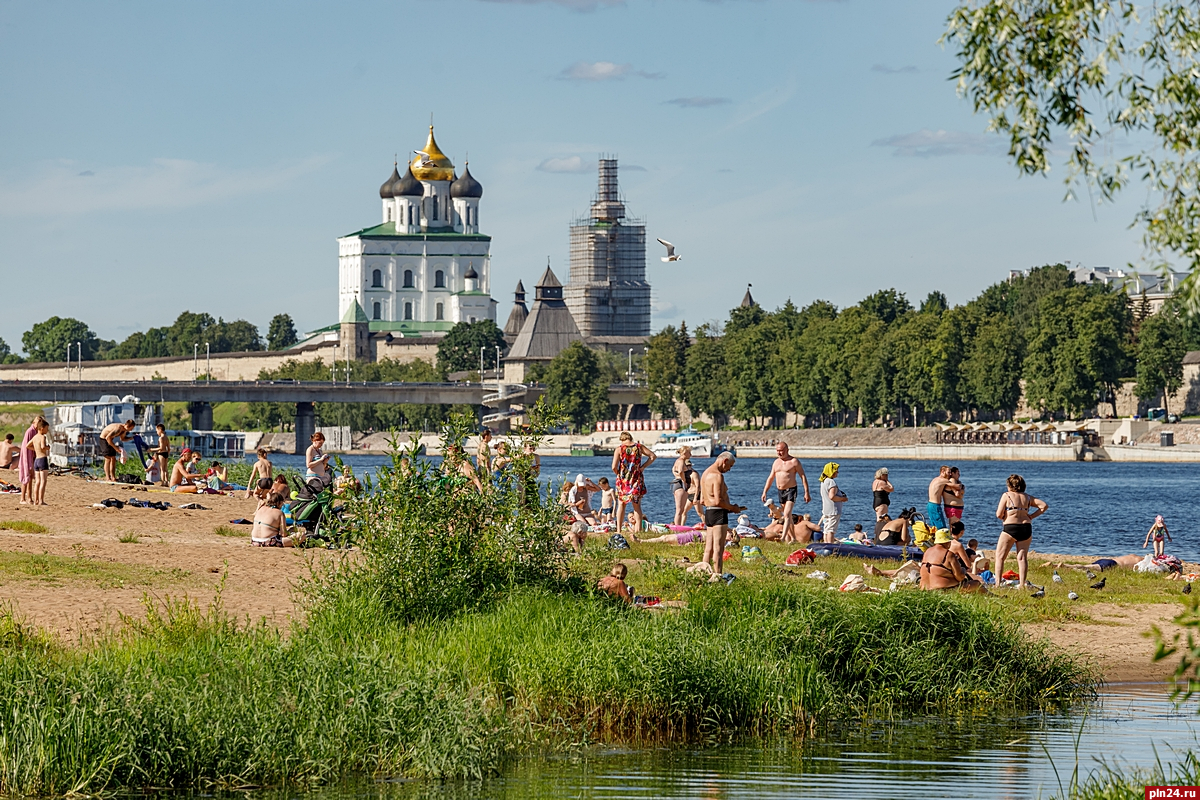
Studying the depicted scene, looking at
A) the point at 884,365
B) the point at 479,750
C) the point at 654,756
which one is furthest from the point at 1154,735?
the point at 884,365

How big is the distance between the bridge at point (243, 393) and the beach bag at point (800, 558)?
79.9 meters

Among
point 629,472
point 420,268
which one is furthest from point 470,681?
point 420,268

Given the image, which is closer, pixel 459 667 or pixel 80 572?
pixel 459 667

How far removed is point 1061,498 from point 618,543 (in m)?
33.2

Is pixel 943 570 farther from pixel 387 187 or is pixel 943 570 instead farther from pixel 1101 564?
pixel 387 187

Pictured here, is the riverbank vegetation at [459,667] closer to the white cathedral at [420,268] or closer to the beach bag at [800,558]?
the beach bag at [800,558]

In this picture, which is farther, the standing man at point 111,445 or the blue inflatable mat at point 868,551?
the standing man at point 111,445

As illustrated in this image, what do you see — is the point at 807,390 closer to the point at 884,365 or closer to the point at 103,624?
the point at 884,365

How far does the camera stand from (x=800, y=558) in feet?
65.6

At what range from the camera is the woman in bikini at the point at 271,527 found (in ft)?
65.9

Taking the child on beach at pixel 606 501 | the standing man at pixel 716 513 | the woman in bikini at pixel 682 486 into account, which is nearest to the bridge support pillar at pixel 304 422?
the child on beach at pixel 606 501

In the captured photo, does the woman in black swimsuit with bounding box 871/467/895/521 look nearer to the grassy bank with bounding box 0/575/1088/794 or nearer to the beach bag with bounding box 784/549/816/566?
the beach bag with bounding box 784/549/816/566

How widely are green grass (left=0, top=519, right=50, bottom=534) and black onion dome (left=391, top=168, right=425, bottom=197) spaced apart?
553 ft

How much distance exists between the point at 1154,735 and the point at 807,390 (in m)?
103
